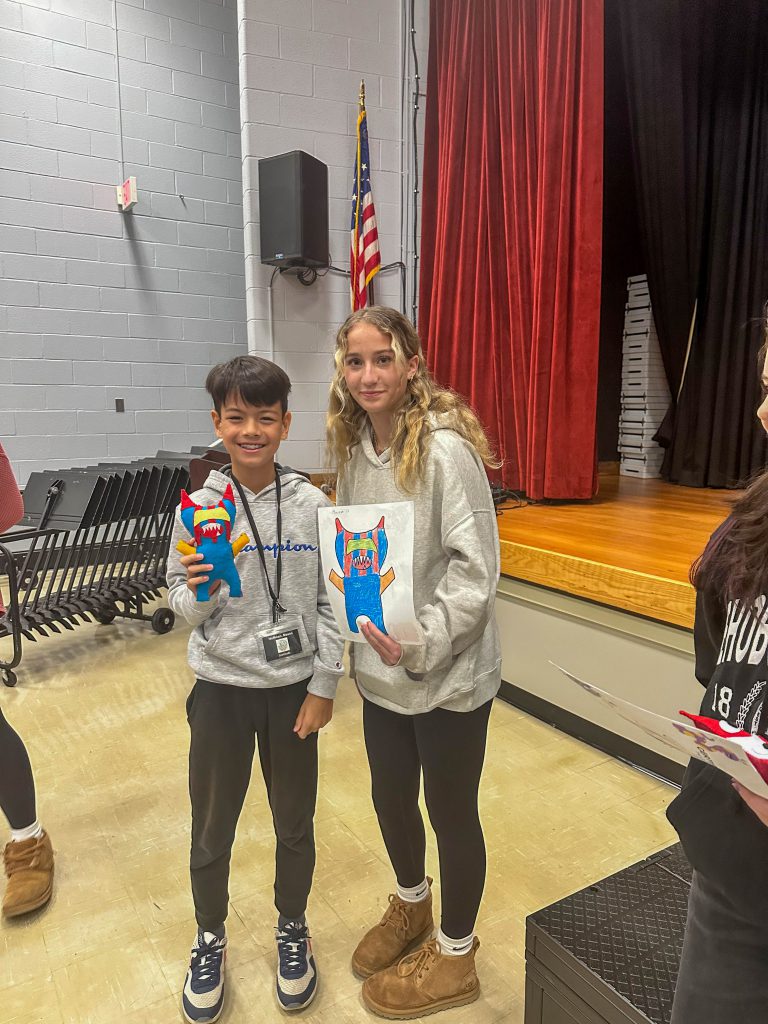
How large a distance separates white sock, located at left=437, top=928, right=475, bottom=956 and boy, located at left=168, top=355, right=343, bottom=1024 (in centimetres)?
27

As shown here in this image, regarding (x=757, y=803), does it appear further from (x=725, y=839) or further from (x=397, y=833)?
(x=397, y=833)

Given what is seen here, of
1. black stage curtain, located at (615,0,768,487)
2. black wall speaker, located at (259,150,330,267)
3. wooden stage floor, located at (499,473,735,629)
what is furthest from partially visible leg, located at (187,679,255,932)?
black stage curtain, located at (615,0,768,487)

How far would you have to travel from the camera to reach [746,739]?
22.3 inches

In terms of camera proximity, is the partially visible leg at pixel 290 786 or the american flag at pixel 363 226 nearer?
the partially visible leg at pixel 290 786

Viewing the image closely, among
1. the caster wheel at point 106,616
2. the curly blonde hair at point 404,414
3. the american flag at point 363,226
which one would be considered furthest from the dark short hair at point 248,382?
the american flag at point 363,226

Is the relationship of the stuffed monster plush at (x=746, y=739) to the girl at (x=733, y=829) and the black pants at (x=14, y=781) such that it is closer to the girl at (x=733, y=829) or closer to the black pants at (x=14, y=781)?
the girl at (x=733, y=829)

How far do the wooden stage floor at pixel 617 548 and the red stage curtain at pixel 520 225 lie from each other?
0.34 m

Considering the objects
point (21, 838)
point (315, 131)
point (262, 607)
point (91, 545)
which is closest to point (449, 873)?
point (262, 607)

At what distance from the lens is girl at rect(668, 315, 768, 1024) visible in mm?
653

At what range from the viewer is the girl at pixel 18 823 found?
159 cm

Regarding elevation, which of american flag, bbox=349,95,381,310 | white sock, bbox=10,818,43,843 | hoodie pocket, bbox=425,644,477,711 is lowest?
white sock, bbox=10,818,43,843

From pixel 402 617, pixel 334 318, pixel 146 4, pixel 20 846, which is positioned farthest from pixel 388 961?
pixel 146 4

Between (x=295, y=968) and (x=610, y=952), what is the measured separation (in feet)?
2.09

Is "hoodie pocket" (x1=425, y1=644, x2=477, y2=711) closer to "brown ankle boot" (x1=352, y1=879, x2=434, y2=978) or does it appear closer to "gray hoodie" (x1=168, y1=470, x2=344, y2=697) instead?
"gray hoodie" (x1=168, y1=470, x2=344, y2=697)
